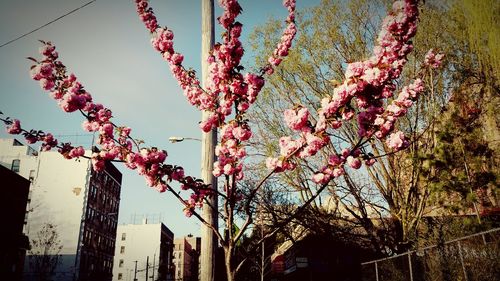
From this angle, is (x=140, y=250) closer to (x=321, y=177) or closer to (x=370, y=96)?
(x=321, y=177)

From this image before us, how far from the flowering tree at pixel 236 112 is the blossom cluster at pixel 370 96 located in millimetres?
11

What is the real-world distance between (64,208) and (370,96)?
48062 millimetres

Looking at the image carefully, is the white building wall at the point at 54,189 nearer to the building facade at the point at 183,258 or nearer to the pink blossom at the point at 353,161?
the pink blossom at the point at 353,161

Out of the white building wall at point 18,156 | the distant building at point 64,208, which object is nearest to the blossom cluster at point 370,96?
the distant building at point 64,208

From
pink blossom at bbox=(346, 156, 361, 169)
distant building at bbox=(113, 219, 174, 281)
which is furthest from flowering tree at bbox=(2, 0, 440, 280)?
distant building at bbox=(113, 219, 174, 281)

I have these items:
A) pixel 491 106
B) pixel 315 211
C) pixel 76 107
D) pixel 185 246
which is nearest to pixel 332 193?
pixel 315 211

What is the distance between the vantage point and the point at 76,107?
164 inches

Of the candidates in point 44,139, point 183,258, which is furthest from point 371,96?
point 183,258

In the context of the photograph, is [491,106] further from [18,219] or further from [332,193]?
[18,219]

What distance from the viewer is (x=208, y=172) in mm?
4207

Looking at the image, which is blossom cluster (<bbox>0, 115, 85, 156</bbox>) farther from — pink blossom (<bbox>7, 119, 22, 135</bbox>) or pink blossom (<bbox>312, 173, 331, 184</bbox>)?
pink blossom (<bbox>312, 173, 331, 184</bbox>)

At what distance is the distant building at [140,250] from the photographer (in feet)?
222

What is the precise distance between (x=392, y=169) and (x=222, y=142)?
9.58m

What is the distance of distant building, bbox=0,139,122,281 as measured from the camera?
40594 millimetres
